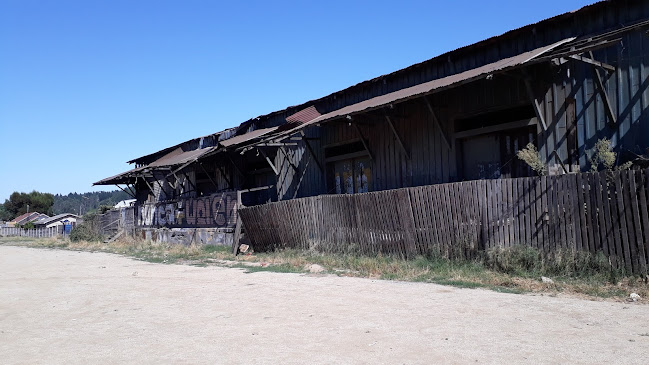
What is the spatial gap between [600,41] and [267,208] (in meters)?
10.3

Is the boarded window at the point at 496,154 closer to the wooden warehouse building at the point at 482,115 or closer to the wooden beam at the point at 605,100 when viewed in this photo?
the wooden warehouse building at the point at 482,115

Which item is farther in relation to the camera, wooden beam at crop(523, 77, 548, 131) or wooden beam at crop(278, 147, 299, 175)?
wooden beam at crop(278, 147, 299, 175)

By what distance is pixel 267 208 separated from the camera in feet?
56.3

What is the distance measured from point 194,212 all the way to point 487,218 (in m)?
17.4

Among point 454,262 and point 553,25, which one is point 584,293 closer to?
point 454,262

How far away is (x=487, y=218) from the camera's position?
11117 mm

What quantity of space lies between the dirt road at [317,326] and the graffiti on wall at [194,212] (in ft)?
38.7

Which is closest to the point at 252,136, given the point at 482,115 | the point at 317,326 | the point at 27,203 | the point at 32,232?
the point at 482,115

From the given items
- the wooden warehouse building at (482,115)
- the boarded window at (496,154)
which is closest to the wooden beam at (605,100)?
the wooden warehouse building at (482,115)

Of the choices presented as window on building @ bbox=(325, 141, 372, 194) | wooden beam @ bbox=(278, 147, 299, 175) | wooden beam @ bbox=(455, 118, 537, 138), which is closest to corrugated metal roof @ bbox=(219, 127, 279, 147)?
wooden beam @ bbox=(278, 147, 299, 175)

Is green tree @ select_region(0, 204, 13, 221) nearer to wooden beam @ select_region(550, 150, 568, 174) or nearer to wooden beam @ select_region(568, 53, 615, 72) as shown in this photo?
wooden beam @ select_region(550, 150, 568, 174)

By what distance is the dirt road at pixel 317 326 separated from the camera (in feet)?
17.4

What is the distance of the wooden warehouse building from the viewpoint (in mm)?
11219

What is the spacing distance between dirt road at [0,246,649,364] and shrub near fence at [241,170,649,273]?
1895 mm
